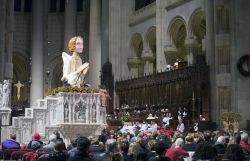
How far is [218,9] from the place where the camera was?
28.4 metres

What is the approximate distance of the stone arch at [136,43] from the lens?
4084 centimetres

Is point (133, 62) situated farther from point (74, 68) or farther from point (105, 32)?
point (74, 68)

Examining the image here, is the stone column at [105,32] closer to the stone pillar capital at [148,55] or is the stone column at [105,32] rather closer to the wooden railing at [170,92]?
the wooden railing at [170,92]

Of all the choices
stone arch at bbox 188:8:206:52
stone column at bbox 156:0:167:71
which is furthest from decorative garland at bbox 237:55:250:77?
stone column at bbox 156:0:167:71

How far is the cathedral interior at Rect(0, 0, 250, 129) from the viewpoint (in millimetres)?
27844

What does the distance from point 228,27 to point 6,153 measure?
19.8 m

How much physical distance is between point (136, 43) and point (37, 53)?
9.26m

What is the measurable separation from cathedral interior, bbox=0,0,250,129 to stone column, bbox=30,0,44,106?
0.09 meters

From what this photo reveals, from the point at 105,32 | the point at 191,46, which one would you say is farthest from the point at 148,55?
the point at 191,46

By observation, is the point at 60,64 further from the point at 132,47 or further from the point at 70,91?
the point at 70,91

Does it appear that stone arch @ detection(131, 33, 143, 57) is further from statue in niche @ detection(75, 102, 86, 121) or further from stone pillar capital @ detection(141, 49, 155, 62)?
statue in niche @ detection(75, 102, 86, 121)

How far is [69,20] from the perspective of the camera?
45469 millimetres

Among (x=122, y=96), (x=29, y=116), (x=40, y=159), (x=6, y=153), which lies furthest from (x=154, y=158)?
(x=122, y=96)

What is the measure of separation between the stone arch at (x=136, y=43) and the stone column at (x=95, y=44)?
119 inches
